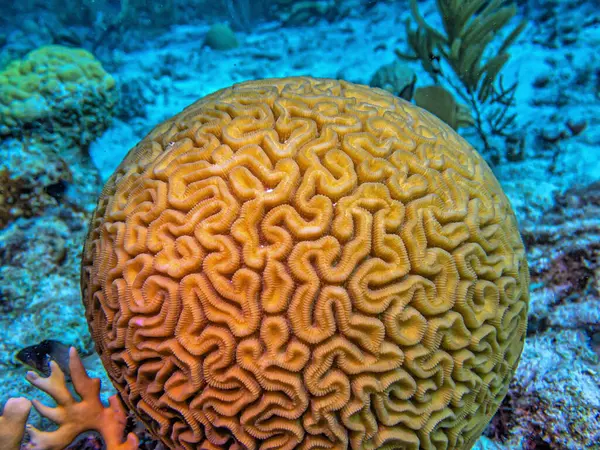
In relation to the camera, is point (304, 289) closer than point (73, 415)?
Yes

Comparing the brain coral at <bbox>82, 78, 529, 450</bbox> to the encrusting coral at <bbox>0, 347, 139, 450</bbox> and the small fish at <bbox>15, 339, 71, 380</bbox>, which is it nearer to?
the encrusting coral at <bbox>0, 347, 139, 450</bbox>

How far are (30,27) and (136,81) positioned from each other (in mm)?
8460

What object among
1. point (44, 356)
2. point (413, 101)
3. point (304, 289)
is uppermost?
point (44, 356)

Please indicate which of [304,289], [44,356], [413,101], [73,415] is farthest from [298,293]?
[413,101]

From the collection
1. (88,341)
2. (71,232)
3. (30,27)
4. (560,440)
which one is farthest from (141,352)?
(30,27)

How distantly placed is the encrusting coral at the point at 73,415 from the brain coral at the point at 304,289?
0.99 ft

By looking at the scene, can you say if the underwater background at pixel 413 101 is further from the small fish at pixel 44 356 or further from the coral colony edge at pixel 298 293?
the coral colony edge at pixel 298 293

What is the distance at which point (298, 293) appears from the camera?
2383 mm

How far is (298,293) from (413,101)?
6291mm

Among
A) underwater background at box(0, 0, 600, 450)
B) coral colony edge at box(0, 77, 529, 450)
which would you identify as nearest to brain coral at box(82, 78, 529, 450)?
coral colony edge at box(0, 77, 529, 450)

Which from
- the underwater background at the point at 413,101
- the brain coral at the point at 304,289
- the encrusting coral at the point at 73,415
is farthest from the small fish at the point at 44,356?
the brain coral at the point at 304,289

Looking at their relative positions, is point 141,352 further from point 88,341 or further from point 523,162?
point 523,162

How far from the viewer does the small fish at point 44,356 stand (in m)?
3.83

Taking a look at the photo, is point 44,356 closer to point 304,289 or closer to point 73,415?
point 73,415
